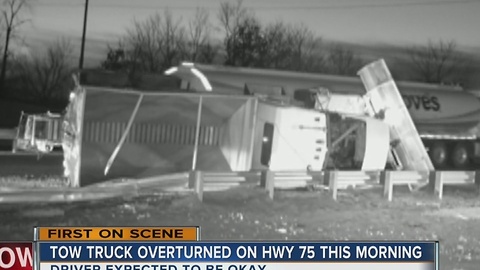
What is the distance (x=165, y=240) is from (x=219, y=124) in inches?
408

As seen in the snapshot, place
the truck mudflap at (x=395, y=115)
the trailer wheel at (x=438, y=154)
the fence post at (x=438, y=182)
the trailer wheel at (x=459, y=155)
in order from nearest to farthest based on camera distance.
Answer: the fence post at (x=438, y=182)
the truck mudflap at (x=395, y=115)
the trailer wheel at (x=438, y=154)
the trailer wheel at (x=459, y=155)

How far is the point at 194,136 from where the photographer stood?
14.8 metres

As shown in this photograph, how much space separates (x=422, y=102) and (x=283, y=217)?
15723mm

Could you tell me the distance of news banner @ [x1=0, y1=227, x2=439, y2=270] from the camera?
14.9ft

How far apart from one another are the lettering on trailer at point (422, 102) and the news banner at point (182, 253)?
21.4 meters

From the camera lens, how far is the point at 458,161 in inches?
1061

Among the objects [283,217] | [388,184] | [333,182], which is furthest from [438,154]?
[283,217]

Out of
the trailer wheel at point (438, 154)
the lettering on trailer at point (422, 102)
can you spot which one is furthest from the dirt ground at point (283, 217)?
the trailer wheel at point (438, 154)

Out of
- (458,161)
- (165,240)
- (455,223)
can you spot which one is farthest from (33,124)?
(458,161)

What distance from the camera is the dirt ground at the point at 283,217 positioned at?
9.87m

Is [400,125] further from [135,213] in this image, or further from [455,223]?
[135,213]

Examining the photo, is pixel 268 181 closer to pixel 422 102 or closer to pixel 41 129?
pixel 41 129

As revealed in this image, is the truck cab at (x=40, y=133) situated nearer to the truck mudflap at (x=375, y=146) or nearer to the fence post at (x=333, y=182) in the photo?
the fence post at (x=333, y=182)

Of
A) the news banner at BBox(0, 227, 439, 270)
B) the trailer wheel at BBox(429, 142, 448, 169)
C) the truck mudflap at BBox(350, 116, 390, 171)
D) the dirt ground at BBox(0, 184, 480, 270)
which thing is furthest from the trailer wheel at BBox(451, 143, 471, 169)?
the news banner at BBox(0, 227, 439, 270)
